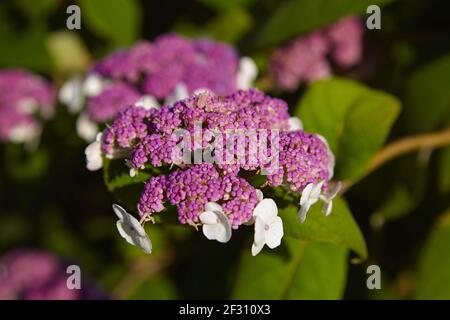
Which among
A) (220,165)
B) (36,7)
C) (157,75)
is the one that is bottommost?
(220,165)

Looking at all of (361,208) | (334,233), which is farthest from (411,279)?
(334,233)

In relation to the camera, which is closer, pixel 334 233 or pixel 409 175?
pixel 334 233

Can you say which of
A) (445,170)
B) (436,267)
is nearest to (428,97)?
(445,170)

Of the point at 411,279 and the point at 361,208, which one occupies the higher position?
the point at 361,208

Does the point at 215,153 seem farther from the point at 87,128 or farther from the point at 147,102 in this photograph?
the point at 87,128

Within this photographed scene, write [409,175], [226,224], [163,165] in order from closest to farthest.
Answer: [226,224] < [163,165] < [409,175]
